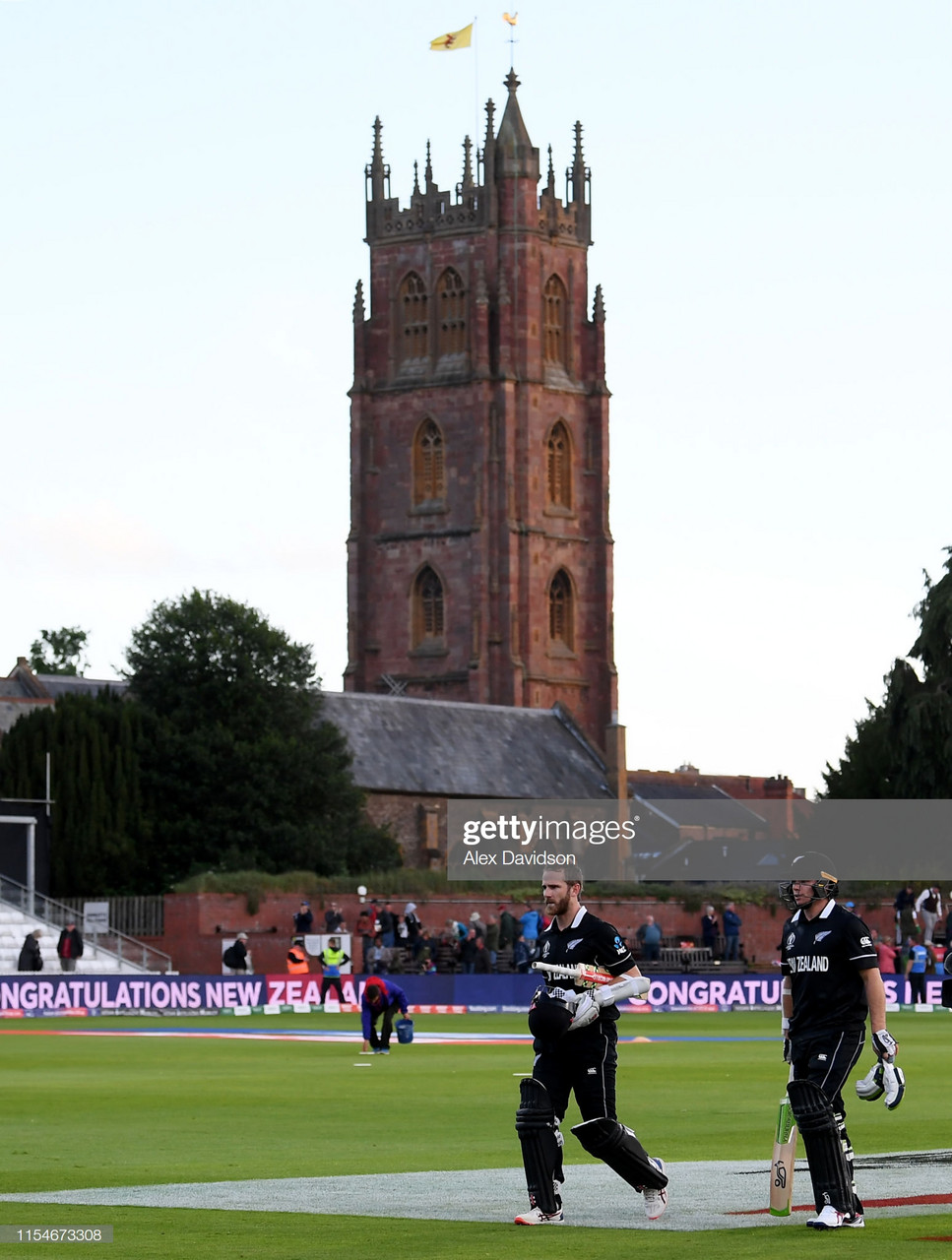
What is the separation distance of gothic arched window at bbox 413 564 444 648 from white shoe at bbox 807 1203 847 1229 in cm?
10375

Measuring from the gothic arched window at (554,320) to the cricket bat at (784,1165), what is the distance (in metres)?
107

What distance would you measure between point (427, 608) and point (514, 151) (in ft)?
67.0

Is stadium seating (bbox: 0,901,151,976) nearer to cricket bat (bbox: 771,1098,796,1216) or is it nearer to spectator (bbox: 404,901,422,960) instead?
spectator (bbox: 404,901,422,960)

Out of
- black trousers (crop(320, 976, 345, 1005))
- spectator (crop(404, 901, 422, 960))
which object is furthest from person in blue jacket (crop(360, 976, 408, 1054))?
spectator (crop(404, 901, 422, 960))

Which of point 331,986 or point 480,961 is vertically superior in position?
point 480,961

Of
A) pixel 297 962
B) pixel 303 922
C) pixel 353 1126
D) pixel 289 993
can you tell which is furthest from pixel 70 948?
pixel 353 1126

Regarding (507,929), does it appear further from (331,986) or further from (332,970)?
(332,970)

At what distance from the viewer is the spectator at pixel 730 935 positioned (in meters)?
63.3

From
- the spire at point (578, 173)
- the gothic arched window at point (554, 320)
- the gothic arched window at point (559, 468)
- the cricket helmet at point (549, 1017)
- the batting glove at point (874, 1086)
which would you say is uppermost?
the spire at point (578, 173)

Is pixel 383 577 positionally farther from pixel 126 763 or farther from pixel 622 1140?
pixel 622 1140

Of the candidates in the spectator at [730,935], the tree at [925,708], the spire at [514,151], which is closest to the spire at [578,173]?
the spire at [514,151]

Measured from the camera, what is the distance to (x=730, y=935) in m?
64.1

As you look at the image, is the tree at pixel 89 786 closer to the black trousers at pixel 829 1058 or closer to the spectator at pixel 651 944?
the spectator at pixel 651 944

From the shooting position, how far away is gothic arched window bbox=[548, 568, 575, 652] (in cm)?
11850
